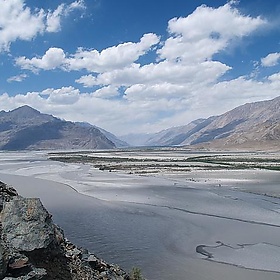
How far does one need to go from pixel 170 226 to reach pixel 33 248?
1546 centimetres

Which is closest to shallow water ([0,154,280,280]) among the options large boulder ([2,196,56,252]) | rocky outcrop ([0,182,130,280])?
rocky outcrop ([0,182,130,280])

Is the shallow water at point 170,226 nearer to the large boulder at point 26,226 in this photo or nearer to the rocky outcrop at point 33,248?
the rocky outcrop at point 33,248

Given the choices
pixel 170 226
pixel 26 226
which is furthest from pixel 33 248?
pixel 170 226

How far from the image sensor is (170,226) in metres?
24.4

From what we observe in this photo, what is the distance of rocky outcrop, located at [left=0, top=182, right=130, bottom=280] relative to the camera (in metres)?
9.20

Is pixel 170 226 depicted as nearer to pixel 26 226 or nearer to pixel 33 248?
pixel 26 226

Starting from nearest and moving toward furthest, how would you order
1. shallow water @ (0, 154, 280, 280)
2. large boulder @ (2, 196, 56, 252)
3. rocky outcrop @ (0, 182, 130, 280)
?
rocky outcrop @ (0, 182, 130, 280), large boulder @ (2, 196, 56, 252), shallow water @ (0, 154, 280, 280)

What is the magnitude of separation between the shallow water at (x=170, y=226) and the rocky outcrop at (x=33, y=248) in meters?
5.29

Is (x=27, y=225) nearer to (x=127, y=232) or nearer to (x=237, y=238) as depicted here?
(x=127, y=232)

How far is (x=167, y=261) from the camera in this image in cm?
1736

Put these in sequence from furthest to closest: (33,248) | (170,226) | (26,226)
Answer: (170,226), (26,226), (33,248)

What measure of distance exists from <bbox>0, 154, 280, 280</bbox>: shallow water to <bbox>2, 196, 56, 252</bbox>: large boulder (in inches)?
253

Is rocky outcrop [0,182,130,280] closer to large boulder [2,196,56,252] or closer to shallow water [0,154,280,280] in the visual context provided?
large boulder [2,196,56,252]

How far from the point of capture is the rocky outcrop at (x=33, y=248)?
9.20 meters
